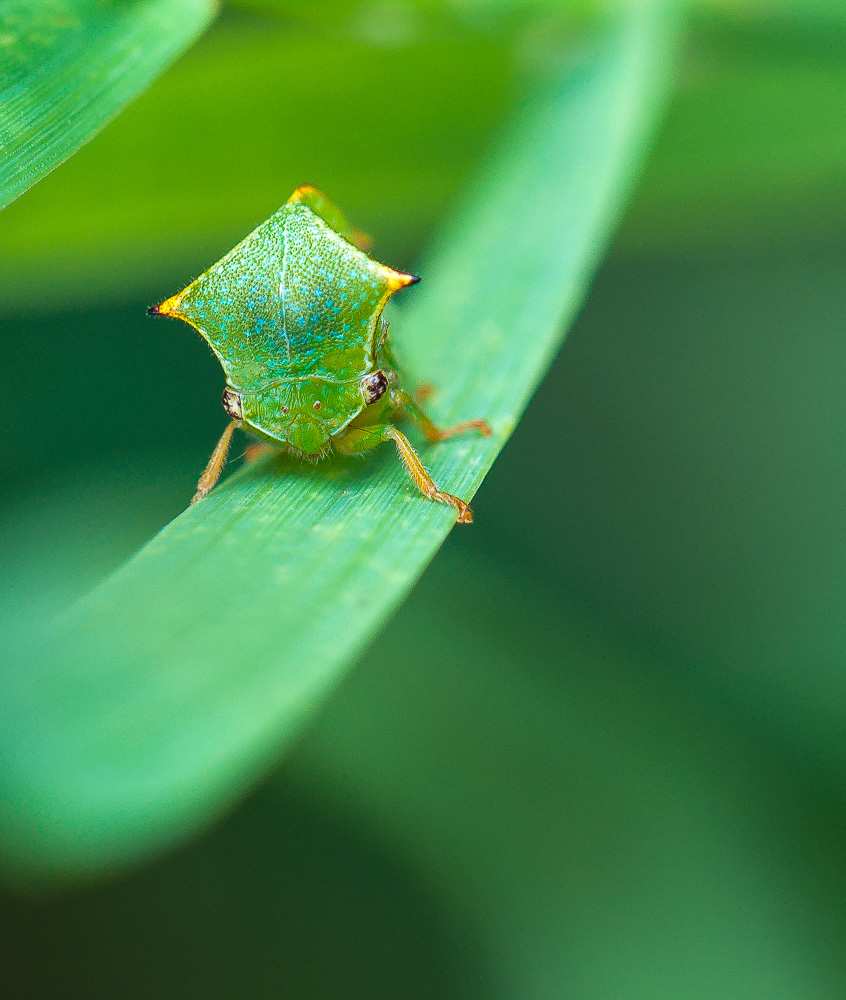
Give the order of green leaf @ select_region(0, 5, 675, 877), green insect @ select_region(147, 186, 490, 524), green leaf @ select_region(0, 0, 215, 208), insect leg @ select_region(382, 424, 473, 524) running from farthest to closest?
green insect @ select_region(147, 186, 490, 524), insect leg @ select_region(382, 424, 473, 524), green leaf @ select_region(0, 0, 215, 208), green leaf @ select_region(0, 5, 675, 877)

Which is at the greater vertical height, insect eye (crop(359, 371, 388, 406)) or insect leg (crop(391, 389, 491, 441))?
insect eye (crop(359, 371, 388, 406))

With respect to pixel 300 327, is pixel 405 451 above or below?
below

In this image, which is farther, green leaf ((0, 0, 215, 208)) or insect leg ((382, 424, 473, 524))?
insect leg ((382, 424, 473, 524))

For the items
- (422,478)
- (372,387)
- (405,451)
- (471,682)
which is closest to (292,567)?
(422,478)

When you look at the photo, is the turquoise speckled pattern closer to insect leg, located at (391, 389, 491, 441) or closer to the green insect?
the green insect

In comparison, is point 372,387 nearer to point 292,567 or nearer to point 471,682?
point 292,567

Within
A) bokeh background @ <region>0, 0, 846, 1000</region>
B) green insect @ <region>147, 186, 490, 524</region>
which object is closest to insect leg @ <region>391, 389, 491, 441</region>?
green insect @ <region>147, 186, 490, 524</region>
